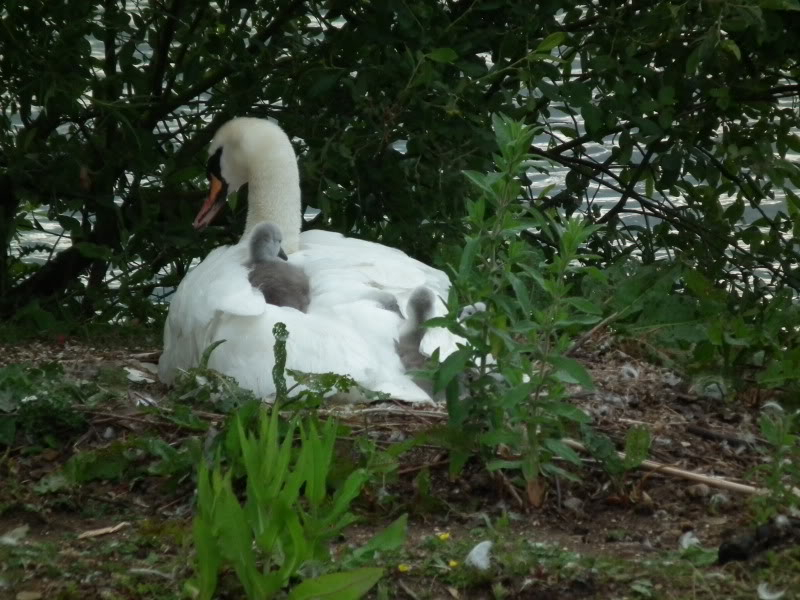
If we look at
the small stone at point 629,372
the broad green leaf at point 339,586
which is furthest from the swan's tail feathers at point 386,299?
the broad green leaf at point 339,586

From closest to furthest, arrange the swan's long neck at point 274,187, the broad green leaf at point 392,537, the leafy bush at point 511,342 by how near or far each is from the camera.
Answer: the broad green leaf at point 392,537 → the leafy bush at point 511,342 → the swan's long neck at point 274,187

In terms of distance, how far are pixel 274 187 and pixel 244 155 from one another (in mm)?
232

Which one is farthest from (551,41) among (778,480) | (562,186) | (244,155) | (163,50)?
(562,186)

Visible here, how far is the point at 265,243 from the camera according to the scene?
509 cm

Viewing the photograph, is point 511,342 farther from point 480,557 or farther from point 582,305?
point 480,557

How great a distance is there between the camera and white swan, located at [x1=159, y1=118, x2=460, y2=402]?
4.42 metres

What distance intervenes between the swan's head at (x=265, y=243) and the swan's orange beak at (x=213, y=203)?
1.46 metres

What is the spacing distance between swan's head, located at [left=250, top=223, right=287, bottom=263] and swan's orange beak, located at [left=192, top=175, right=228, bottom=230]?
1457 millimetres

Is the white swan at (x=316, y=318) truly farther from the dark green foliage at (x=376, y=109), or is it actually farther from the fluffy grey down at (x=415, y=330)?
the dark green foliage at (x=376, y=109)

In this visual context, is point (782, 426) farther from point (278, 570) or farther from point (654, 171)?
point (654, 171)

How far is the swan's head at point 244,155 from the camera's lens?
246 inches

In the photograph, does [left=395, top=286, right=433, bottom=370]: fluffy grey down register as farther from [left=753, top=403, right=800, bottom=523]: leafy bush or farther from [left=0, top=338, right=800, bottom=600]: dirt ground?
[left=753, top=403, right=800, bottom=523]: leafy bush

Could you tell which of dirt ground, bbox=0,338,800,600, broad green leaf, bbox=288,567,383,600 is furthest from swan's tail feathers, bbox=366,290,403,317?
broad green leaf, bbox=288,567,383,600

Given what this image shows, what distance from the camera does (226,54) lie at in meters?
6.45
